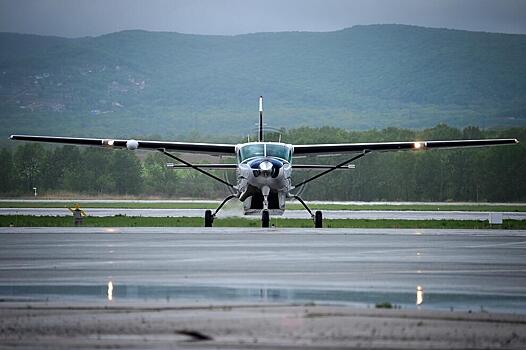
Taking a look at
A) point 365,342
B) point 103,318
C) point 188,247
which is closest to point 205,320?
point 103,318

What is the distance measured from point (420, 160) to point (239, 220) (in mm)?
74254

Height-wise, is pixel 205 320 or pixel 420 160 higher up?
pixel 420 160

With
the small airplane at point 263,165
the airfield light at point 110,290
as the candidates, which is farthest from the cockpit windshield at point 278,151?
the airfield light at point 110,290

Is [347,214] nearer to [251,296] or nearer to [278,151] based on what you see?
[278,151]

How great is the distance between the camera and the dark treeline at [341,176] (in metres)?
113

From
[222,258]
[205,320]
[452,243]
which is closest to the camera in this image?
[205,320]

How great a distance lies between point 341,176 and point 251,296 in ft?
336

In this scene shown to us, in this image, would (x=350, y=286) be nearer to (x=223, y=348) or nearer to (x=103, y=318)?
(x=103, y=318)

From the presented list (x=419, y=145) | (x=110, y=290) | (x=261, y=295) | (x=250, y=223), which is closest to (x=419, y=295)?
(x=261, y=295)

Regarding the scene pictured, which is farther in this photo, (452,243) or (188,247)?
(452,243)

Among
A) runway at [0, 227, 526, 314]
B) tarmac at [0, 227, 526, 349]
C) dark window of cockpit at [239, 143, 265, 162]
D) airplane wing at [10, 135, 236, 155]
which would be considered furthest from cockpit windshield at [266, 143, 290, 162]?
tarmac at [0, 227, 526, 349]

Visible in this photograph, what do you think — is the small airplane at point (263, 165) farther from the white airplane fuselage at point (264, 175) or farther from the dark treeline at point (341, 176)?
the dark treeline at point (341, 176)

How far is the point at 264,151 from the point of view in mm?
43156

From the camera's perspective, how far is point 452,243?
2955 centimetres
